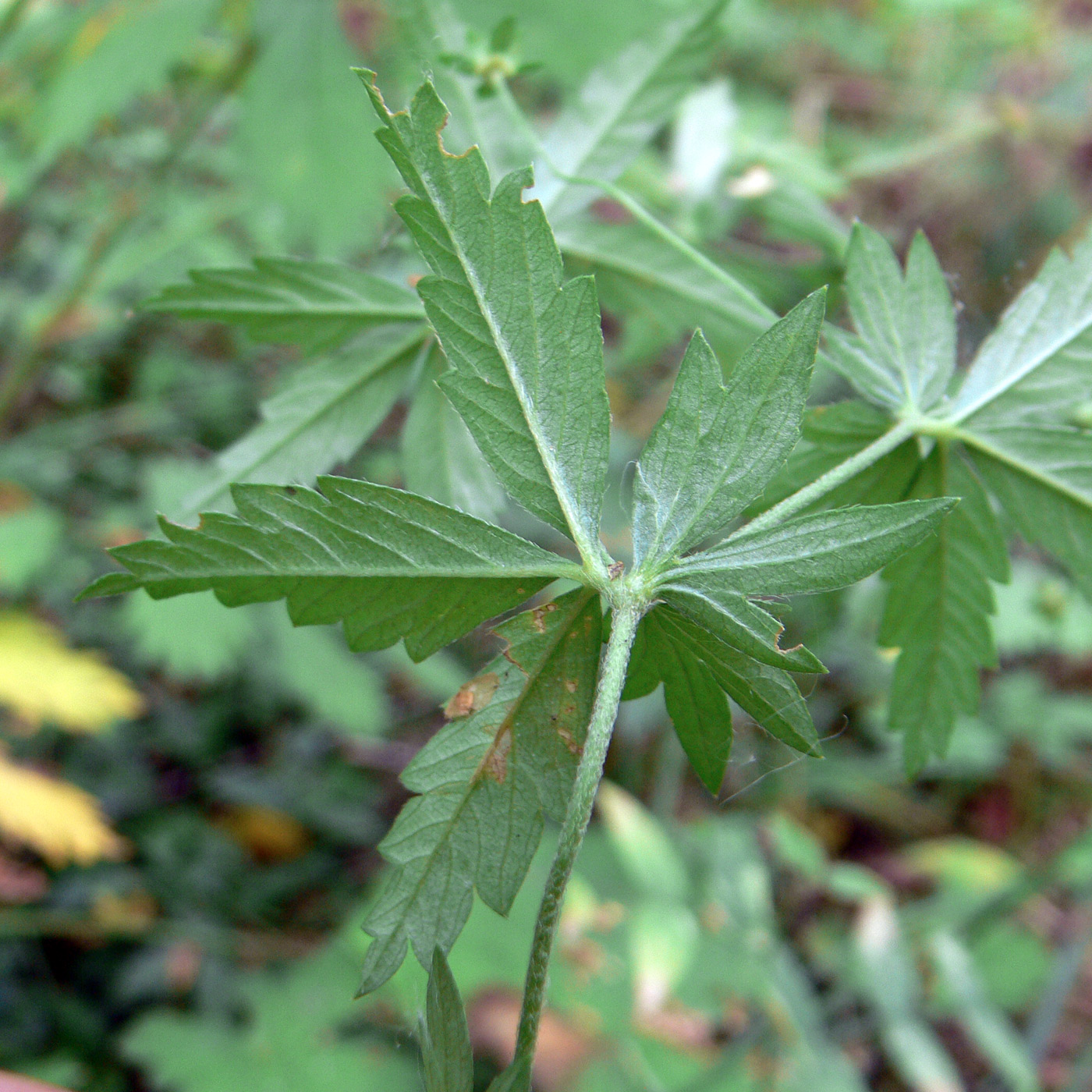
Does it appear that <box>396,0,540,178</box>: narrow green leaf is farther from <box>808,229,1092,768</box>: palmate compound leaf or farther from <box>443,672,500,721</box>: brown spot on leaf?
<box>443,672,500,721</box>: brown spot on leaf

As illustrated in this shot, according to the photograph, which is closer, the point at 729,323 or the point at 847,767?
the point at 729,323

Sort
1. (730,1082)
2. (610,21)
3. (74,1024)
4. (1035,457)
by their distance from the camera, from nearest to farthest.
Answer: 1. (1035,457)
2. (610,21)
3. (730,1082)
4. (74,1024)

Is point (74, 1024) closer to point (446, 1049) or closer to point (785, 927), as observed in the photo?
point (785, 927)

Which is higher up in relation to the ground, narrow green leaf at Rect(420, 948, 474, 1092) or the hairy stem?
the hairy stem

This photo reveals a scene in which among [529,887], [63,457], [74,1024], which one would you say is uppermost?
[63,457]

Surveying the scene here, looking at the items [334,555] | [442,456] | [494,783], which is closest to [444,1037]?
[494,783]

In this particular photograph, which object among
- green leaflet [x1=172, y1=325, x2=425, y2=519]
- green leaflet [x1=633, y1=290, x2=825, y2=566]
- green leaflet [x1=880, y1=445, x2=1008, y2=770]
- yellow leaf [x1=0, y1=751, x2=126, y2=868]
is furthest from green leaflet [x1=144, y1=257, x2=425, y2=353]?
yellow leaf [x1=0, y1=751, x2=126, y2=868]

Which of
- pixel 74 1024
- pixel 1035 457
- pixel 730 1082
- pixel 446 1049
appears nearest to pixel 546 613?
pixel 446 1049
